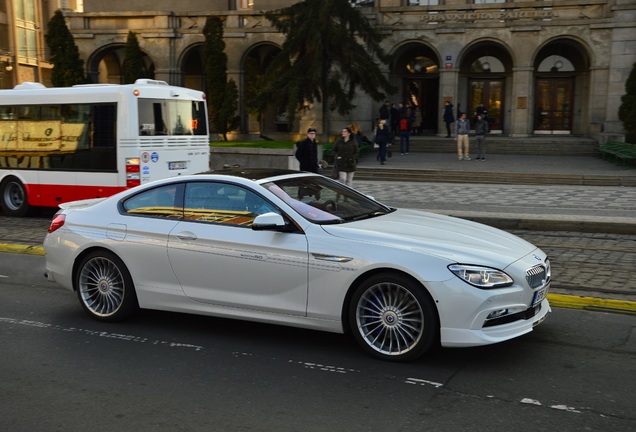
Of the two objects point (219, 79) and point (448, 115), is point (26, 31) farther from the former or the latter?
point (448, 115)

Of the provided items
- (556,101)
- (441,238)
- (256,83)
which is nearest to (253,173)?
(441,238)

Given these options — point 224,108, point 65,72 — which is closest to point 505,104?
point 224,108

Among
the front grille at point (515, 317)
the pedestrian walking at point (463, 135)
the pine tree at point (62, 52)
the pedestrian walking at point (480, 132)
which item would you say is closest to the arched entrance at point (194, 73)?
the pine tree at point (62, 52)

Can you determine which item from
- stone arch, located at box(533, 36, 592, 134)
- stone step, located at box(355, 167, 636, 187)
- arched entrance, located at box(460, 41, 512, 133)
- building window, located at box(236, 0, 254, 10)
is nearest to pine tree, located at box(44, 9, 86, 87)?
building window, located at box(236, 0, 254, 10)

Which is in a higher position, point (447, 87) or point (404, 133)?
point (447, 87)

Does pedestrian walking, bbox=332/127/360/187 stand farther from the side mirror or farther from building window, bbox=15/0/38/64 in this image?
building window, bbox=15/0/38/64

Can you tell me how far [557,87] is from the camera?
34.5m

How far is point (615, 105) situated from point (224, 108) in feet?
56.8

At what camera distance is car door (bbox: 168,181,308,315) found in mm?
6156

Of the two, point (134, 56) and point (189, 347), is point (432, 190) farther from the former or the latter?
point (134, 56)

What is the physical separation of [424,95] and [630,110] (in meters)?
12.1

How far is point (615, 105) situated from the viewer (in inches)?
1195

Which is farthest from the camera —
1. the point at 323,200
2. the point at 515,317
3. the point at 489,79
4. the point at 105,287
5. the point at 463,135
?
the point at 489,79

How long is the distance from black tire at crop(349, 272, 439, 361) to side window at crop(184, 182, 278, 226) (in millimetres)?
1237
